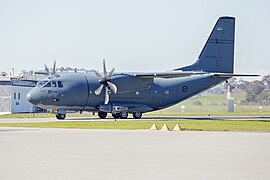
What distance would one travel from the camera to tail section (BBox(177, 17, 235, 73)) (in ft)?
212

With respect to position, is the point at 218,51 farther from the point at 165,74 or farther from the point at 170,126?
the point at 170,126

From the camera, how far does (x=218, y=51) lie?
212 feet

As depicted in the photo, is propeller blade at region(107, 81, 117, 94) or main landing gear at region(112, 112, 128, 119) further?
main landing gear at region(112, 112, 128, 119)

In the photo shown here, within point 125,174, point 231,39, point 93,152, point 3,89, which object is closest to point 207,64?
point 231,39

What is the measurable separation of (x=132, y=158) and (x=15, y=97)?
7074 centimetres

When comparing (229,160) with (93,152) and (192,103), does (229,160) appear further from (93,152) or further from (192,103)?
(192,103)

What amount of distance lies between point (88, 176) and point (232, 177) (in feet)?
11.4

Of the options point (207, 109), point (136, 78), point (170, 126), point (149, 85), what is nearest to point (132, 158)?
point (170, 126)

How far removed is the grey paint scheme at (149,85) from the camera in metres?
57.7

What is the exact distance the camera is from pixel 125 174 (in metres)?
16.4

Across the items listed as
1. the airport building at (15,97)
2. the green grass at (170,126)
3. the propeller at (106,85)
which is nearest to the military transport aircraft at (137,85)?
→ the propeller at (106,85)

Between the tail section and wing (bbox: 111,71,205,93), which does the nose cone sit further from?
the tail section

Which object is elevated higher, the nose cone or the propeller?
the propeller

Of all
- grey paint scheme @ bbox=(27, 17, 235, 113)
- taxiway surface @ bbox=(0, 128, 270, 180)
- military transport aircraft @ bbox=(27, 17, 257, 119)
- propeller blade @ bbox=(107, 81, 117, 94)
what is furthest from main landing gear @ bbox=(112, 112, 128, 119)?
taxiway surface @ bbox=(0, 128, 270, 180)
